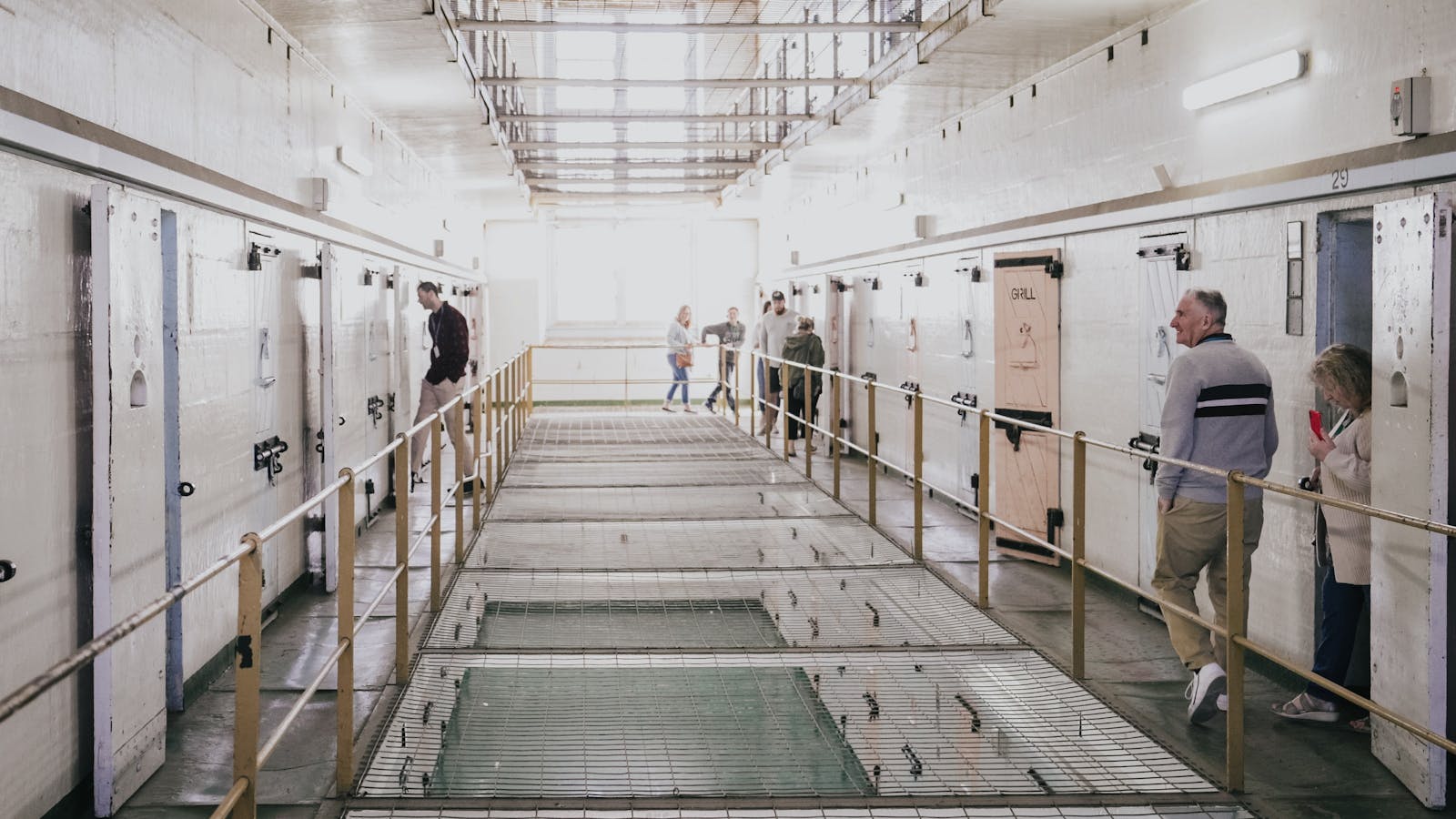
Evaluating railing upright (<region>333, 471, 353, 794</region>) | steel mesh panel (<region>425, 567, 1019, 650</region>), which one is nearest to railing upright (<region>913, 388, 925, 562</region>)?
steel mesh panel (<region>425, 567, 1019, 650</region>)

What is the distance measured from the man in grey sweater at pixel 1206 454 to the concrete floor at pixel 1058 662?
29 centimetres

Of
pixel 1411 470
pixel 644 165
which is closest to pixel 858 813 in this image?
pixel 1411 470

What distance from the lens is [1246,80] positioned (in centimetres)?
500

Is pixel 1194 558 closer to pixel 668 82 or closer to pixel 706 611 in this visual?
pixel 706 611

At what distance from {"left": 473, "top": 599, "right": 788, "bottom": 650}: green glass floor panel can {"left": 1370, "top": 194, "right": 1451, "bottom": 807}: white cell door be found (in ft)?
7.58

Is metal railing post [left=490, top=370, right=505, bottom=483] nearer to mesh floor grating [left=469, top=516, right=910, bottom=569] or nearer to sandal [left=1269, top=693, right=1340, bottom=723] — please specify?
mesh floor grating [left=469, top=516, right=910, bottom=569]

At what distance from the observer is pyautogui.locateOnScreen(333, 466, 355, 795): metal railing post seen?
366 cm

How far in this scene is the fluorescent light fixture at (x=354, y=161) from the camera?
7.80 metres

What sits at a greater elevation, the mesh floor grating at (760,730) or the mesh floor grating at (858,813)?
the mesh floor grating at (760,730)

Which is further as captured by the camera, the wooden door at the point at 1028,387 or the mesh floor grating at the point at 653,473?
the mesh floor grating at the point at 653,473

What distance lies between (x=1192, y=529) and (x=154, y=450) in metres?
3.60

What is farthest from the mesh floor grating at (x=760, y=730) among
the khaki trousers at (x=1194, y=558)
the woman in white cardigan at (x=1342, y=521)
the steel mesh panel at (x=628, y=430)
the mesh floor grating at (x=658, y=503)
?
the steel mesh panel at (x=628, y=430)

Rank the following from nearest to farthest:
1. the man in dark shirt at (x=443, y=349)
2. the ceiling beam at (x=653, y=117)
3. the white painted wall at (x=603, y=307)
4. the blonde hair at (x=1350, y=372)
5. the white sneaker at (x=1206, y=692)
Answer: the blonde hair at (x=1350, y=372)
the white sneaker at (x=1206, y=692)
the man in dark shirt at (x=443, y=349)
the ceiling beam at (x=653, y=117)
the white painted wall at (x=603, y=307)

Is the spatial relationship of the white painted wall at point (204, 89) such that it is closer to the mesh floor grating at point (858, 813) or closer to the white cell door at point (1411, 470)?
the mesh floor grating at point (858, 813)
